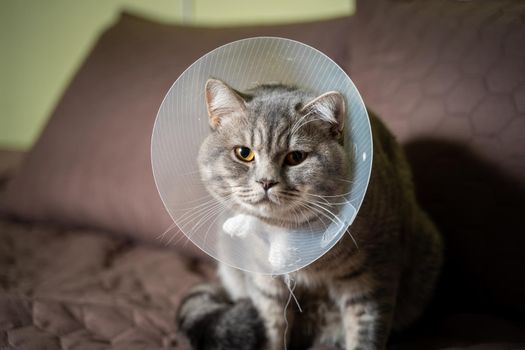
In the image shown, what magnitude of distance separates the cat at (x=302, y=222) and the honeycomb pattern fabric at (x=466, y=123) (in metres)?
0.07

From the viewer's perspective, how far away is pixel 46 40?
262 centimetres

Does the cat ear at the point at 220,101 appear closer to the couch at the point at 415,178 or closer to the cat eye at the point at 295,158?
the cat eye at the point at 295,158

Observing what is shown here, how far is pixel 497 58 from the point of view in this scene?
111 centimetres

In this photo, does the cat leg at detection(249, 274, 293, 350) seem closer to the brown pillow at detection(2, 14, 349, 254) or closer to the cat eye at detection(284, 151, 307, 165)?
the cat eye at detection(284, 151, 307, 165)

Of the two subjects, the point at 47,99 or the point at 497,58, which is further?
the point at 47,99

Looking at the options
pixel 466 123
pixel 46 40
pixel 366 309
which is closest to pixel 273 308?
pixel 366 309

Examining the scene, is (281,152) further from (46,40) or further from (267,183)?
(46,40)

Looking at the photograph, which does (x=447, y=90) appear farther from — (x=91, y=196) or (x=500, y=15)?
(x=91, y=196)

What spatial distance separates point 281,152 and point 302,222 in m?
0.13

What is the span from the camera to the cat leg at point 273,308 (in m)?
1.04

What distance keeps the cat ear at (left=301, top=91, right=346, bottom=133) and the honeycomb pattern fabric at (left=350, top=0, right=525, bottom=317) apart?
409 mm

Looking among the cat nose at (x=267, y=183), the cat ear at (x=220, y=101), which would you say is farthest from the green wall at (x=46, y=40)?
the cat nose at (x=267, y=183)

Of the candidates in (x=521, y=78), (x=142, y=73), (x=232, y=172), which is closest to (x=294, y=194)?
(x=232, y=172)

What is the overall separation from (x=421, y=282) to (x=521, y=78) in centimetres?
48
